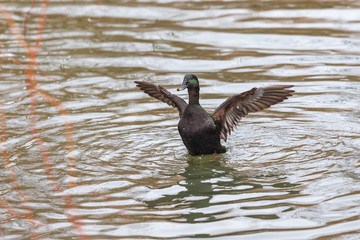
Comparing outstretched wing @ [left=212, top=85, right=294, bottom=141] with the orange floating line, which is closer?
the orange floating line

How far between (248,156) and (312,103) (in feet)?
8.26

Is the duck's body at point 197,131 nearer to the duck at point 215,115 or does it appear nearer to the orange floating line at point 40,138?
the duck at point 215,115

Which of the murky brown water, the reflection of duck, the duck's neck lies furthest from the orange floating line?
the duck's neck

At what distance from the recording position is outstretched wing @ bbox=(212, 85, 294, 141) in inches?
336

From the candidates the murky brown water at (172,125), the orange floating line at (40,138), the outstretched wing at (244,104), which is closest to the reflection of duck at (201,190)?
the murky brown water at (172,125)

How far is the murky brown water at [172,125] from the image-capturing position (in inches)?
264

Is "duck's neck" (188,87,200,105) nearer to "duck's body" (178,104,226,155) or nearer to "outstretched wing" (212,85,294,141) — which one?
"duck's body" (178,104,226,155)

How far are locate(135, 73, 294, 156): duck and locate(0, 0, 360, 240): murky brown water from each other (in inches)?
8.9

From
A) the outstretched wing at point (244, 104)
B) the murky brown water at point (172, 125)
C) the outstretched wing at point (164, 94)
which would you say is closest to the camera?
the murky brown water at point (172, 125)

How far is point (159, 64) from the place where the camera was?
1280 cm

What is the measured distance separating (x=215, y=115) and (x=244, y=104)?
0.42m

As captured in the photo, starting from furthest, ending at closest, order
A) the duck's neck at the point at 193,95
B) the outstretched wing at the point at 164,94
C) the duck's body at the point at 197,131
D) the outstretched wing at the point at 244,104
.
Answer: the outstretched wing at the point at 164,94 → the duck's neck at the point at 193,95 → the duck's body at the point at 197,131 → the outstretched wing at the point at 244,104

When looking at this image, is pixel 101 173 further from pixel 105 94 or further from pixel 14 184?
pixel 105 94

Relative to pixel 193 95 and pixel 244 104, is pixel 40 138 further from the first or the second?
pixel 244 104
